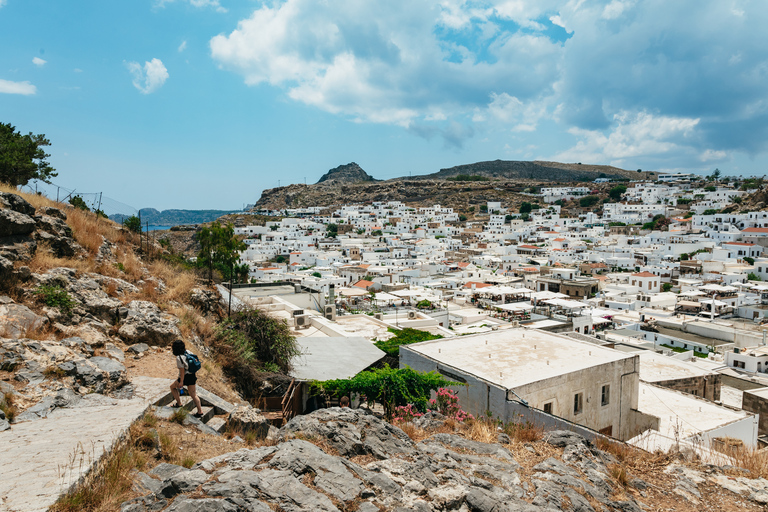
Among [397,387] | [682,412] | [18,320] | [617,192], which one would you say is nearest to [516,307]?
[682,412]

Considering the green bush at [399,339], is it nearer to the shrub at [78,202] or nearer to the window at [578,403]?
the window at [578,403]

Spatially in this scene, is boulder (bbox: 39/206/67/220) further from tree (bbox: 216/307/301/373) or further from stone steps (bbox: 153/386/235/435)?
stone steps (bbox: 153/386/235/435)

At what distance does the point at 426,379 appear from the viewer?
8.46m

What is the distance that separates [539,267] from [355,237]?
105 ft

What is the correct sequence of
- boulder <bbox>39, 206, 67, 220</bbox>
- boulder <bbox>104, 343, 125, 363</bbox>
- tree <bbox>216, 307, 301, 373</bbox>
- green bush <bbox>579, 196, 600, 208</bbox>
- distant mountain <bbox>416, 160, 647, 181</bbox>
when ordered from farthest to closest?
distant mountain <bbox>416, 160, 647, 181</bbox>
green bush <bbox>579, 196, 600, 208</bbox>
tree <bbox>216, 307, 301, 373</bbox>
boulder <bbox>39, 206, 67, 220</bbox>
boulder <bbox>104, 343, 125, 363</bbox>

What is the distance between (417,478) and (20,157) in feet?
52.1

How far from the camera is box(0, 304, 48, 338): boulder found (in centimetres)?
528

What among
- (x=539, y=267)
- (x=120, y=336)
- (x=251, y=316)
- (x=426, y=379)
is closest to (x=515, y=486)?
(x=426, y=379)

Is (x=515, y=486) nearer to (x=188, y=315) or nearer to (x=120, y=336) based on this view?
(x=120, y=336)

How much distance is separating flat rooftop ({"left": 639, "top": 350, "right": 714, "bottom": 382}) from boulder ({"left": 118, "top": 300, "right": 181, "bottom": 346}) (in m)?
11.6

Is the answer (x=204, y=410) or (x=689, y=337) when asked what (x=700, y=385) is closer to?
(x=204, y=410)

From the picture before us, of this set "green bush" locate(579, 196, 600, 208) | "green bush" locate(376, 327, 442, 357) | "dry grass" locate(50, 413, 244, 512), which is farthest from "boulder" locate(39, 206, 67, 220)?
"green bush" locate(579, 196, 600, 208)

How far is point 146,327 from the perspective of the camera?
6750 mm

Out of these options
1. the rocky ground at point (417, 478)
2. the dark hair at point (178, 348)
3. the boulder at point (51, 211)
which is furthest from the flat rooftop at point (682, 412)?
the boulder at point (51, 211)
